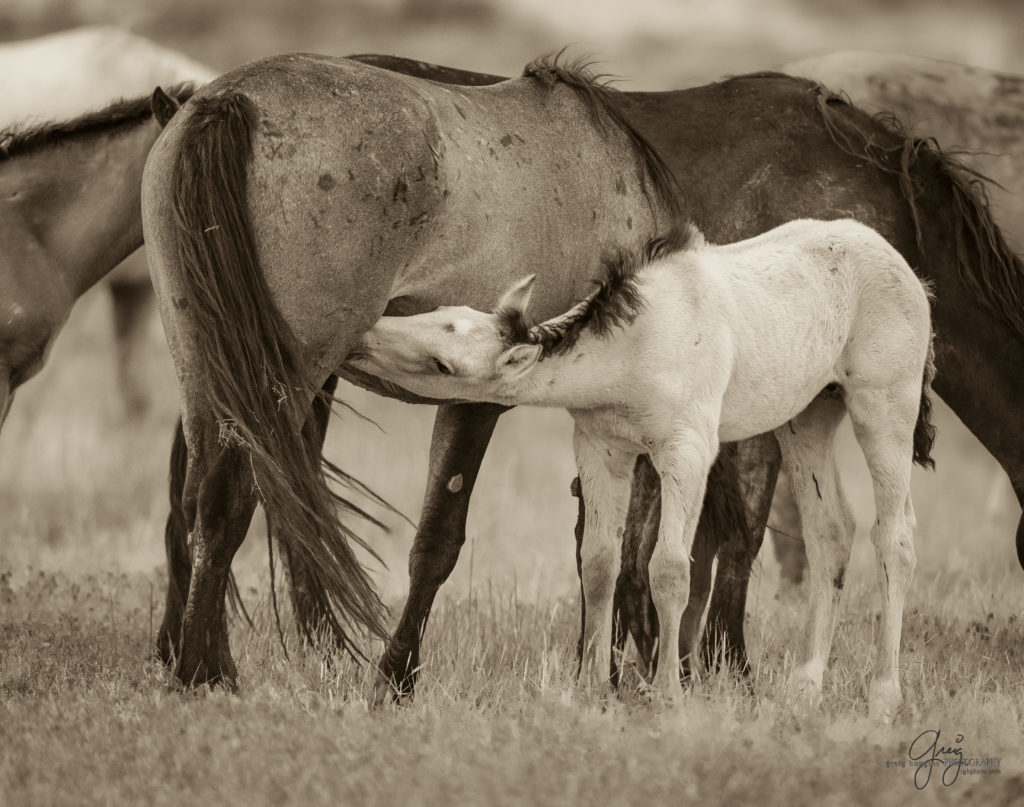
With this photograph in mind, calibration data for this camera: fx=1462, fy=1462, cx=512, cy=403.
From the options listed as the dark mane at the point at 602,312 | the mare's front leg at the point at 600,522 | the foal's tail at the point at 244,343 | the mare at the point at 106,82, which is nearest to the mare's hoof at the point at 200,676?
the foal's tail at the point at 244,343

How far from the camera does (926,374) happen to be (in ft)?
19.3

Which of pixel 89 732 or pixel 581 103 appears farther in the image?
pixel 581 103

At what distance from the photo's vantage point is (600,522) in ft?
17.9

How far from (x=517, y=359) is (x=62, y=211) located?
2.76 metres

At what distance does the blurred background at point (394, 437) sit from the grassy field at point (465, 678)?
48mm

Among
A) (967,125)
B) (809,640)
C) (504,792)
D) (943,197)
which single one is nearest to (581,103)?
(943,197)

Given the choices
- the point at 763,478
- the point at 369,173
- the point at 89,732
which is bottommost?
the point at 89,732

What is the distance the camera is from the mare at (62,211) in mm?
6266

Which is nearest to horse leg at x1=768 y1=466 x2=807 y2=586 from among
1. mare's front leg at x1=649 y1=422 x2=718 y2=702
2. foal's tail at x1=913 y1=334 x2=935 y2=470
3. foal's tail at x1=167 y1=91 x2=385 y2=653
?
foal's tail at x1=913 y1=334 x2=935 y2=470

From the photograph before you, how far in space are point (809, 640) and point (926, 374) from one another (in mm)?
1168

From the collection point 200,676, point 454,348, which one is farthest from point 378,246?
point 200,676

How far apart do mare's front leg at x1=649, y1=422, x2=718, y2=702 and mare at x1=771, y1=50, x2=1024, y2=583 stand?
3508 millimetres

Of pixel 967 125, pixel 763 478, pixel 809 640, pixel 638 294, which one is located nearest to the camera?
pixel 638 294

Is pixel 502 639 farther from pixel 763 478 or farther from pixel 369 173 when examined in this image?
pixel 369 173
